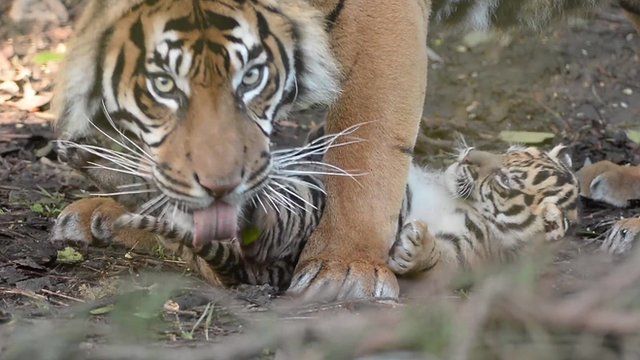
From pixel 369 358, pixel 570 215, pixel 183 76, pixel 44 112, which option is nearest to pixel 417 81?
pixel 570 215

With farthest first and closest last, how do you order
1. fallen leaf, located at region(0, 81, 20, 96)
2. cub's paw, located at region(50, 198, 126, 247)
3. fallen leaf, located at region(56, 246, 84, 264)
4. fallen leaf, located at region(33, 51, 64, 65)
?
1. fallen leaf, located at region(33, 51, 64, 65)
2. fallen leaf, located at region(0, 81, 20, 96)
3. cub's paw, located at region(50, 198, 126, 247)
4. fallen leaf, located at region(56, 246, 84, 264)

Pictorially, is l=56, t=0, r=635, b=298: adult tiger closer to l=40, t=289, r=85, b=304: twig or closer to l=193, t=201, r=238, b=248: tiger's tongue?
l=193, t=201, r=238, b=248: tiger's tongue

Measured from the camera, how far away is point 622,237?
10.6 ft

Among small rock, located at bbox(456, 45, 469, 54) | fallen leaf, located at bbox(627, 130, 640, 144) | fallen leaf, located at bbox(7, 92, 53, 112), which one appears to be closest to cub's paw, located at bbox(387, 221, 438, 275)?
fallen leaf, located at bbox(627, 130, 640, 144)

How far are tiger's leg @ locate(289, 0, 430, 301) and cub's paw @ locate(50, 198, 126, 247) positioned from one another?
0.59m

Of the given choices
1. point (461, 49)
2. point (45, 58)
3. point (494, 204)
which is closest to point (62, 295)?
point (494, 204)

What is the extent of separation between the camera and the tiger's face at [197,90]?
2.34 metres

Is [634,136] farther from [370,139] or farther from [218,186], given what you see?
[218,186]

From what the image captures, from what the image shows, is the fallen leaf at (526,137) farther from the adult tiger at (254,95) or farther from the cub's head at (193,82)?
the cub's head at (193,82)

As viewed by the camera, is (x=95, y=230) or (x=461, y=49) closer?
(x=95, y=230)

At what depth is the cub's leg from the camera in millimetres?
3090

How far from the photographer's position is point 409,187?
10.7ft

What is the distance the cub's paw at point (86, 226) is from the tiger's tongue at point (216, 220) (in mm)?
715

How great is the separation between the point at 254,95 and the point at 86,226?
830 millimetres
